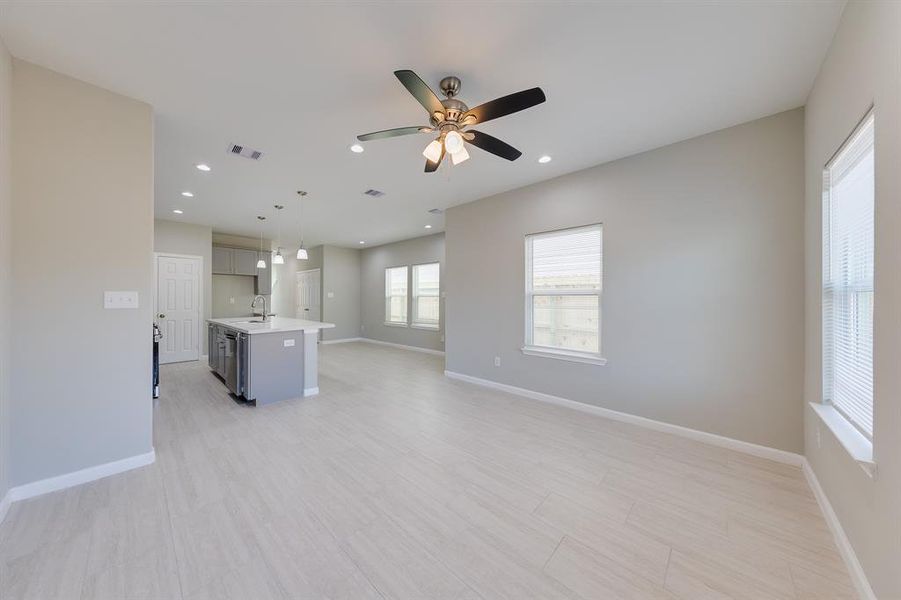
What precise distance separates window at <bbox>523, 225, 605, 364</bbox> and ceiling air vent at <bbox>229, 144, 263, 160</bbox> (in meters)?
3.23

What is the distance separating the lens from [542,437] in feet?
9.93

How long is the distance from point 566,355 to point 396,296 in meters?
5.49

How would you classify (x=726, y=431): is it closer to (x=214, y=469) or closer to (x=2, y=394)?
(x=214, y=469)

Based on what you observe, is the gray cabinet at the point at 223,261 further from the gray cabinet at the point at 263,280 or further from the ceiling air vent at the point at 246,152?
the ceiling air vent at the point at 246,152

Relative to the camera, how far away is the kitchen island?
3846mm

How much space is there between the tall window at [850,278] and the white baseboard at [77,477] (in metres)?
4.48

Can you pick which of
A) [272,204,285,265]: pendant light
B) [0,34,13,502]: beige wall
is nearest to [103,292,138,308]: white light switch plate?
[0,34,13,502]: beige wall

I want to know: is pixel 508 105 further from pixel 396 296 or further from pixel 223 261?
pixel 223 261

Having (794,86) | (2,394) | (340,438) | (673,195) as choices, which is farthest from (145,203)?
(794,86)

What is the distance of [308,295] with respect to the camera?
959 centimetres

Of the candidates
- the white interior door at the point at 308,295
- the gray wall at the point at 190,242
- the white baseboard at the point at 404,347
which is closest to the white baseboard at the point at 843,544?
the white baseboard at the point at 404,347

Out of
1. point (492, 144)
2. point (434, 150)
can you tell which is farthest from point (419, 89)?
point (492, 144)

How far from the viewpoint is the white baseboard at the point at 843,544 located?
142 cm

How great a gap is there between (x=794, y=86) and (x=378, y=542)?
396 centimetres
